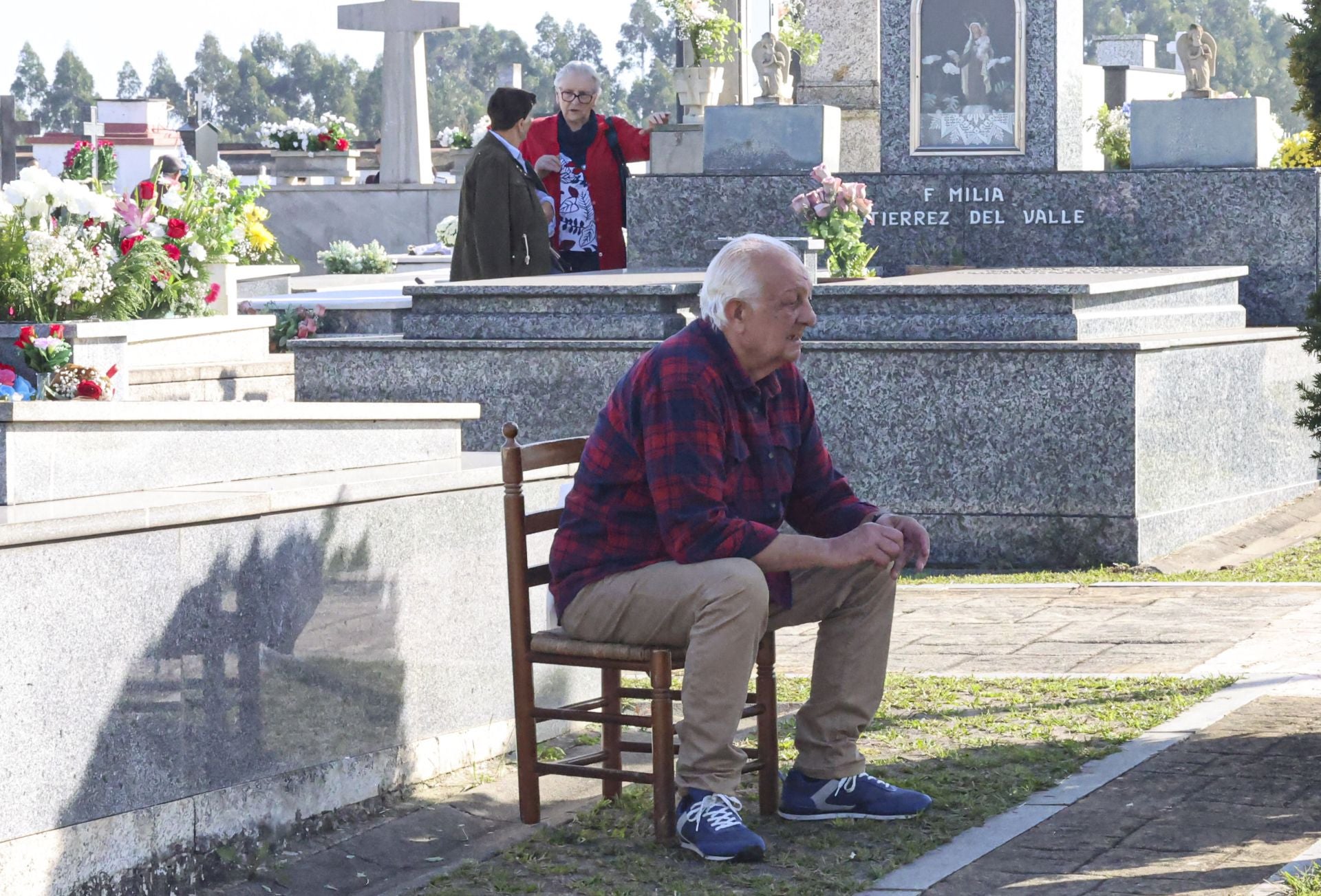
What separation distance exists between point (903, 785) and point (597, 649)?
0.96 meters

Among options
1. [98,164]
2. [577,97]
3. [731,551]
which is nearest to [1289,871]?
[731,551]

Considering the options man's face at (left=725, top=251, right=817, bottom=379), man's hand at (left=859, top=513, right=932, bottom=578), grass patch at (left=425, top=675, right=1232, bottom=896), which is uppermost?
man's face at (left=725, top=251, right=817, bottom=379)

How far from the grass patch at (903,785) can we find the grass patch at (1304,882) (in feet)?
2.61

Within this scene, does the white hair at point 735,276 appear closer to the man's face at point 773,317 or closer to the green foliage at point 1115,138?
the man's face at point 773,317

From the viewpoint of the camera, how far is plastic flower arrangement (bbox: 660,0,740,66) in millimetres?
14422

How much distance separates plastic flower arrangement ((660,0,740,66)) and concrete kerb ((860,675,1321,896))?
9222 mm

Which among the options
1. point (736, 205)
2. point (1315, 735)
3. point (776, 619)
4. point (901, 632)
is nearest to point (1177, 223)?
point (736, 205)

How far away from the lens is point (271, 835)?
4.50 metres

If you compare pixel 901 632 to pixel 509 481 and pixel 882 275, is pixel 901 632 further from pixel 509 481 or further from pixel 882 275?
pixel 882 275

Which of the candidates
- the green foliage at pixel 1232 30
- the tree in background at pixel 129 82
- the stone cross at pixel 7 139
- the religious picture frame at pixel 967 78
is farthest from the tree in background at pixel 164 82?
the religious picture frame at pixel 967 78

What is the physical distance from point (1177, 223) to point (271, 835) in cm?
816

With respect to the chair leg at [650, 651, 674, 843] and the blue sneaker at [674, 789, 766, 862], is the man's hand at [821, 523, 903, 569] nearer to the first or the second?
the chair leg at [650, 651, 674, 843]

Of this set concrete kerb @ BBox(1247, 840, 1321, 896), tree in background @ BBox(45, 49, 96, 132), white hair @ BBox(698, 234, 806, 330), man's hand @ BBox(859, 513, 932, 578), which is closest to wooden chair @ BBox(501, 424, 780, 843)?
man's hand @ BBox(859, 513, 932, 578)

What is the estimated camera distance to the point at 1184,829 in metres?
4.48
